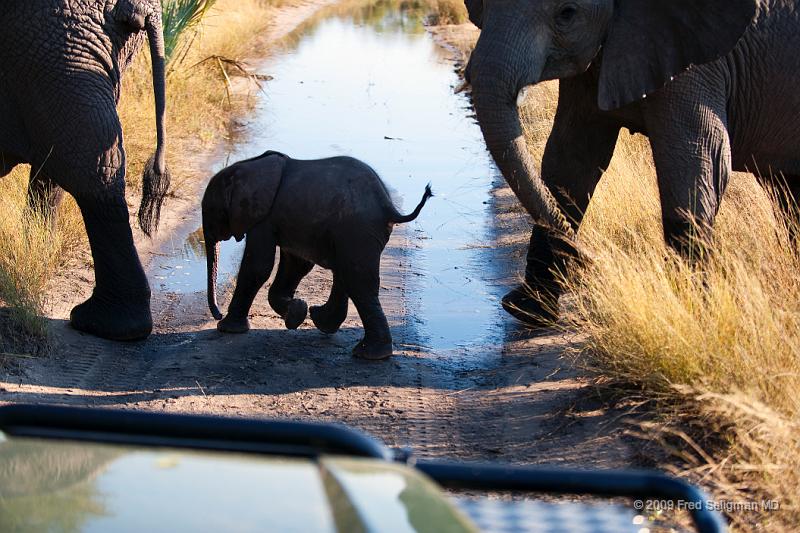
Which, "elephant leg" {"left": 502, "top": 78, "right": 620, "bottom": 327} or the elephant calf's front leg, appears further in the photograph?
"elephant leg" {"left": 502, "top": 78, "right": 620, "bottom": 327}

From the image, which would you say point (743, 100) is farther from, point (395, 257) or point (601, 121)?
point (395, 257)

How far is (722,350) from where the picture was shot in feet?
15.7

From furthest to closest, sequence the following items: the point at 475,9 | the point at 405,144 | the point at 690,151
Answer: the point at 405,144 < the point at 475,9 < the point at 690,151

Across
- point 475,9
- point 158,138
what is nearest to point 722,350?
point 475,9

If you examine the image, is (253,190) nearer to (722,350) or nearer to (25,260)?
(25,260)

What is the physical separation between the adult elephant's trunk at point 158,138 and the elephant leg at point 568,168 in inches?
91.5

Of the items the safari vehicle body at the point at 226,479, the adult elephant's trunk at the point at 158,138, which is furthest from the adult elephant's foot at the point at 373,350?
the safari vehicle body at the point at 226,479

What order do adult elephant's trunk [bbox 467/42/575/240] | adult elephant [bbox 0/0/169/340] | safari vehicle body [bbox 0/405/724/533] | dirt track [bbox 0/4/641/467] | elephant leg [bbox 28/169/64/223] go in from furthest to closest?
elephant leg [bbox 28/169/64/223], adult elephant [bbox 0/0/169/340], adult elephant's trunk [bbox 467/42/575/240], dirt track [bbox 0/4/641/467], safari vehicle body [bbox 0/405/724/533]

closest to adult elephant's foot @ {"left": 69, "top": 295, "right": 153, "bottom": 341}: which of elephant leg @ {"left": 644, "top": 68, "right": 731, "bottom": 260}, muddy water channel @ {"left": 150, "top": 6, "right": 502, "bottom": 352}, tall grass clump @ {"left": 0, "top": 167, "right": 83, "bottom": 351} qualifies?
tall grass clump @ {"left": 0, "top": 167, "right": 83, "bottom": 351}

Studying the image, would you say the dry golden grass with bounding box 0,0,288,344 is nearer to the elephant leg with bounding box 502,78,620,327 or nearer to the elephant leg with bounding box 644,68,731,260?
the elephant leg with bounding box 502,78,620,327

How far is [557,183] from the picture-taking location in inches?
271

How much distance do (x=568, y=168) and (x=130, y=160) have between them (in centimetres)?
479

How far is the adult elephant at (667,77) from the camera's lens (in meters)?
5.79

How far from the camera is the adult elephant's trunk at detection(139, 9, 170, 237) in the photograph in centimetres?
666
